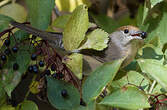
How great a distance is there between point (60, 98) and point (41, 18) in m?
0.41

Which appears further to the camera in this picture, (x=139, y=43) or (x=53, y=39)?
(x=139, y=43)

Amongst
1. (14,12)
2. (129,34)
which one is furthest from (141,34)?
(14,12)

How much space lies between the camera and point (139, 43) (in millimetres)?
1355

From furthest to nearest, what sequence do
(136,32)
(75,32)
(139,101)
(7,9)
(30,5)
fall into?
(7,9)
(136,32)
(30,5)
(75,32)
(139,101)

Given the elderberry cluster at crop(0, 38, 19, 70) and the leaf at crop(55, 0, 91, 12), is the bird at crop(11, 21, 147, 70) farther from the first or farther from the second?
the leaf at crop(55, 0, 91, 12)

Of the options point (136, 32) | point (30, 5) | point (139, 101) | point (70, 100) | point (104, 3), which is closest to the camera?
point (139, 101)

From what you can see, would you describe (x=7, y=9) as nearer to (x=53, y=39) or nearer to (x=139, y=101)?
(x=53, y=39)

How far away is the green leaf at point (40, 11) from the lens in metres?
1.16

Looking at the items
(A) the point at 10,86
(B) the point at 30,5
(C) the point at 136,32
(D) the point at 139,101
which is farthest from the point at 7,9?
(D) the point at 139,101

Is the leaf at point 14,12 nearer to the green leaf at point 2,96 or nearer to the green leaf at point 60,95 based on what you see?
the green leaf at point 2,96

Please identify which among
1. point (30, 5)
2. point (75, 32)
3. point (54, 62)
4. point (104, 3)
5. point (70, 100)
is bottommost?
point (70, 100)

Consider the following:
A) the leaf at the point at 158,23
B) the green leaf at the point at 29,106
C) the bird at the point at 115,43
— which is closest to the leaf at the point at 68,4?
the bird at the point at 115,43

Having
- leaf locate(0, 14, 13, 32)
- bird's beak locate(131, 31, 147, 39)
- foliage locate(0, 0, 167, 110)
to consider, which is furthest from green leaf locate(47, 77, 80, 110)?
bird's beak locate(131, 31, 147, 39)

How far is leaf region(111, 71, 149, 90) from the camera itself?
3.34ft
